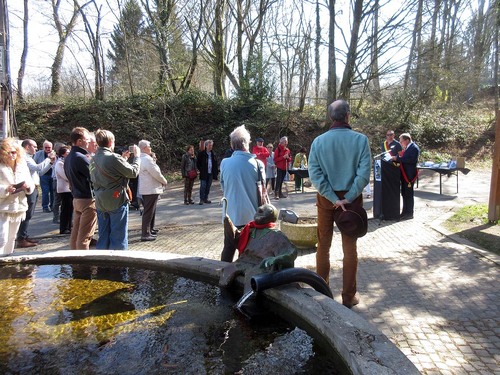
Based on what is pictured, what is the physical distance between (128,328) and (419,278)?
340 centimetres

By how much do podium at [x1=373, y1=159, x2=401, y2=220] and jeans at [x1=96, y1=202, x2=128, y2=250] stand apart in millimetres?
5404

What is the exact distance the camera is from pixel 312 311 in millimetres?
3039

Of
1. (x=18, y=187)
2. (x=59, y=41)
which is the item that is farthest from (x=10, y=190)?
(x=59, y=41)

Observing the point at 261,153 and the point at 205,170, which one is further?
the point at 261,153

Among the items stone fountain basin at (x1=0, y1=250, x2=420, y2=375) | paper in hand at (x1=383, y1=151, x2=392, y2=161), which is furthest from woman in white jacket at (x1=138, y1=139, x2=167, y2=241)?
paper in hand at (x1=383, y1=151, x2=392, y2=161)

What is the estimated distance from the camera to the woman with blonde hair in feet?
17.4

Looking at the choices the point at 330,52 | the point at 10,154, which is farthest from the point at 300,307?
the point at 330,52

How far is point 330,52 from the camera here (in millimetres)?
17703

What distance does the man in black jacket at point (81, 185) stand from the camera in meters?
5.74

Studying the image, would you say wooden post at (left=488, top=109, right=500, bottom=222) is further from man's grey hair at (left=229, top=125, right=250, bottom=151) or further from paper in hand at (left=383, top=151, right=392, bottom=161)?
man's grey hair at (left=229, top=125, right=250, bottom=151)

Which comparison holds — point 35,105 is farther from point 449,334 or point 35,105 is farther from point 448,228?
point 449,334

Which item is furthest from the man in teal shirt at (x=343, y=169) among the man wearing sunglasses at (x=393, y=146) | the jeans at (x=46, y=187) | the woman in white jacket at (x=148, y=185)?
the jeans at (x=46, y=187)

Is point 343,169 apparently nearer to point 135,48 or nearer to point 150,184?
point 150,184

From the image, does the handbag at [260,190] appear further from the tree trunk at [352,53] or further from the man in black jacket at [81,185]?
the tree trunk at [352,53]
